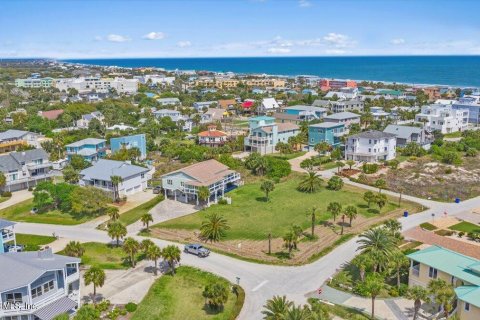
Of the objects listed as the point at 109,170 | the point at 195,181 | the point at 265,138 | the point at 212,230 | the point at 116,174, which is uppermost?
the point at 265,138

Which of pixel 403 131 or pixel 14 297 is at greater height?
pixel 403 131

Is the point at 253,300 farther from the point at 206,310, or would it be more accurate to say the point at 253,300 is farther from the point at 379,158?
the point at 379,158

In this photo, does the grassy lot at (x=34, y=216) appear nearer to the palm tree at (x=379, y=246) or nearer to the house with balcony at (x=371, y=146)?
the palm tree at (x=379, y=246)

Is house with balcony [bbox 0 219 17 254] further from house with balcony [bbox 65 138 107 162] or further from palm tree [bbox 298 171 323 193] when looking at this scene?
palm tree [bbox 298 171 323 193]

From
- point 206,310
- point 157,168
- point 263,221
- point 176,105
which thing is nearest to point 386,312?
point 206,310

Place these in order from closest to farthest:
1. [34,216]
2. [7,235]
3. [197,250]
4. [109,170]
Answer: [7,235]
[197,250]
[34,216]
[109,170]

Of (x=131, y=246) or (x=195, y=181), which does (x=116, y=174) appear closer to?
(x=195, y=181)

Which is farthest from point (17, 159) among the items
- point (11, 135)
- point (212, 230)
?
point (212, 230)

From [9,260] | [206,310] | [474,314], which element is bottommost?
[206,310]
